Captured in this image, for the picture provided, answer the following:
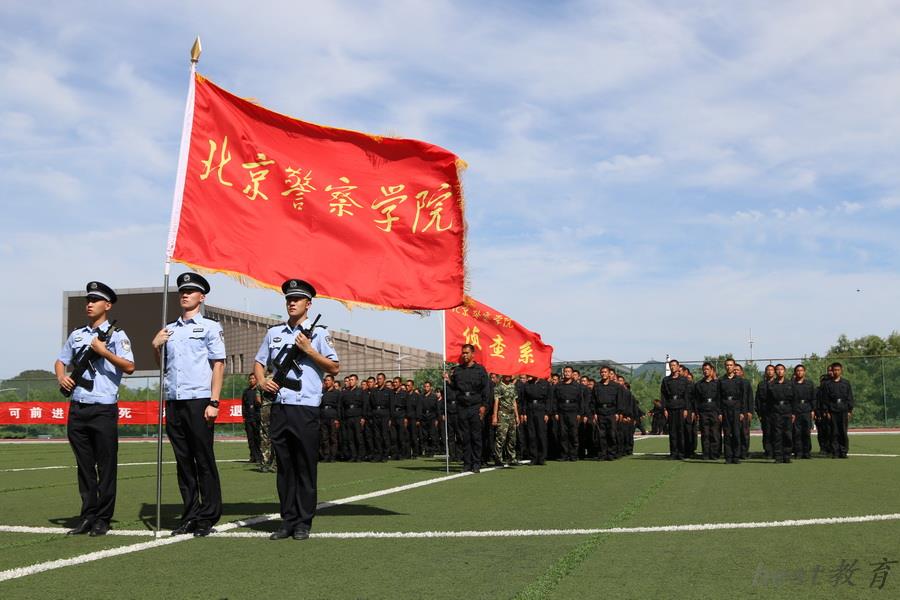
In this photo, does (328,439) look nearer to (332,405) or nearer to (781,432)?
(332,405)

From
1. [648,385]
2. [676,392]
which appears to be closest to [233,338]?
[648,385]

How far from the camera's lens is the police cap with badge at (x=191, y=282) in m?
7.34

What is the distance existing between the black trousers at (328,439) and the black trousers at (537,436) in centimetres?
431

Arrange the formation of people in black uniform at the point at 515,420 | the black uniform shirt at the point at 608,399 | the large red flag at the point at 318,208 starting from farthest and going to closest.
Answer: the black uniform shirt at the point at 608,399
the formation of people in black uniform at the point at 515,420
the large red flag at the point at 318,208

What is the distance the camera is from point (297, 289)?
7.28 meters

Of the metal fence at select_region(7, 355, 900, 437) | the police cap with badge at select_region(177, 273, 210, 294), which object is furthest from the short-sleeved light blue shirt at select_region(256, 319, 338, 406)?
the metal fence at select_region(7, 355, 900, 437)

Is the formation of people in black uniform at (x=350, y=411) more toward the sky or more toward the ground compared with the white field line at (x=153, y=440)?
more toward the sky

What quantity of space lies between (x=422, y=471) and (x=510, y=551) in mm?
8945

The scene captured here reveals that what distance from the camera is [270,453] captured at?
49.2 feet

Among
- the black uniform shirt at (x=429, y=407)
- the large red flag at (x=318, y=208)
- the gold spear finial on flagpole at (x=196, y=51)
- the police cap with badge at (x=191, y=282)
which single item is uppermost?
the gold spear finial on flagpole at (x=196, y=51)

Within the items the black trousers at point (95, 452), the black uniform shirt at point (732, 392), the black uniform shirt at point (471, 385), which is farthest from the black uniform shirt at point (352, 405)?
the black trousers at point (95, 452)

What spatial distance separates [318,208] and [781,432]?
12117 millimetres

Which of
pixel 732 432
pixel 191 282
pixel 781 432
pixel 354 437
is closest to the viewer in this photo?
pixel 191 282

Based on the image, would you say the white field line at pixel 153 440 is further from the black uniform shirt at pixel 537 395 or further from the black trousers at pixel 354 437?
the black uniform shirt at pixel 537 395
